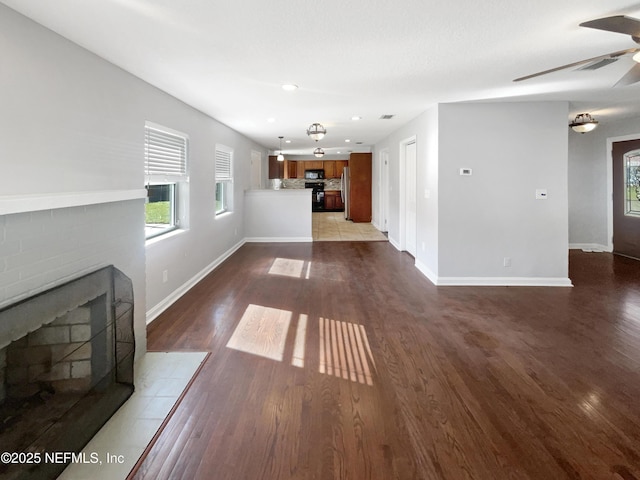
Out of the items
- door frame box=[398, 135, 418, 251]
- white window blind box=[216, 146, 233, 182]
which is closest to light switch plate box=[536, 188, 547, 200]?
door frame box=[398, 135, 418, 251]

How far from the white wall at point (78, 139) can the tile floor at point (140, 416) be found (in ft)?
1.05

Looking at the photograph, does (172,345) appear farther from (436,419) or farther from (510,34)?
(510,34)

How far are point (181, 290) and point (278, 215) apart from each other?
419 centimetres

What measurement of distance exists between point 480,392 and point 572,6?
2.34 meters

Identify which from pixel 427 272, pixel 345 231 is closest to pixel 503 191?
pixel 427 272

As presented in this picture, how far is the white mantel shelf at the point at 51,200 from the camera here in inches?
62.8

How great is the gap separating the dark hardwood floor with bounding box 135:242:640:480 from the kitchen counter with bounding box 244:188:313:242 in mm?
3902

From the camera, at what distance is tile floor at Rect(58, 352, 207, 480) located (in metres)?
1.76

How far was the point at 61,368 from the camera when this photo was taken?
1.90 m

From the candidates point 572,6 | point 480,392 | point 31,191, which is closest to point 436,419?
point 480,392

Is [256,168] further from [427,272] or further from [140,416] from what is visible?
[140,416]

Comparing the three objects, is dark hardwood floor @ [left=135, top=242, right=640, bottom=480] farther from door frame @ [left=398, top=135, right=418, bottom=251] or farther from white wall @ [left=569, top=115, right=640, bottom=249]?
white wall @ [left=569, top=115, right=640, bottom=249]

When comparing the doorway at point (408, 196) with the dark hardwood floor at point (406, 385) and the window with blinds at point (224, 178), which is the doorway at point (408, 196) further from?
the window with blinds at point (224, 178)

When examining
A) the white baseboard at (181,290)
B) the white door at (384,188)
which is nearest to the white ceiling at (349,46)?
the white baseboard at (181,290)
